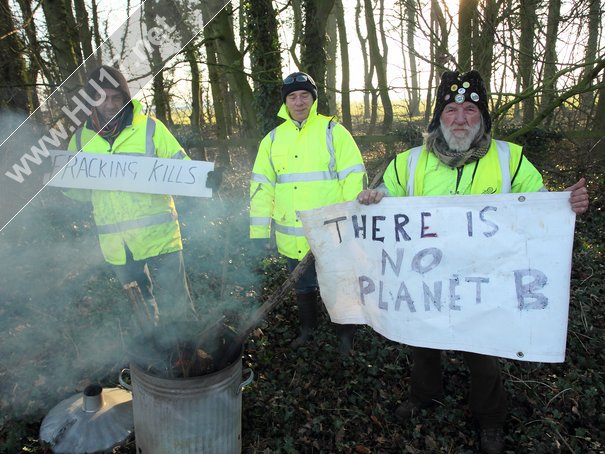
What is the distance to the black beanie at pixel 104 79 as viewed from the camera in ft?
6.62

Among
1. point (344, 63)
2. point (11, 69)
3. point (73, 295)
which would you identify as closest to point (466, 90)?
point (11, 69)

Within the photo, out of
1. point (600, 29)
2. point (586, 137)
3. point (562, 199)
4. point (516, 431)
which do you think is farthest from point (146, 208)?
point (586, 137)

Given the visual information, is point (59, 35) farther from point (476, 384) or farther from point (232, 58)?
point (476, 384)

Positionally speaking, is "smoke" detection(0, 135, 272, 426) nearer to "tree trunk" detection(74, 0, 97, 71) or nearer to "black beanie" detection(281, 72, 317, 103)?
"black beanie" detection(281, 72, 317, 103)

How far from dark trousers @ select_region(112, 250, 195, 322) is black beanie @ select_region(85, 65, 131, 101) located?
80.9 inches

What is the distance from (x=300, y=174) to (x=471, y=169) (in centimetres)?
150

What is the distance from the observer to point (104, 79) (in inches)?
81.8

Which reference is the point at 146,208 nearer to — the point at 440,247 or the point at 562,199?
the point at 440,247

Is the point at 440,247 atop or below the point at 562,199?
below

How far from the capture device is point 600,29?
24.1ft

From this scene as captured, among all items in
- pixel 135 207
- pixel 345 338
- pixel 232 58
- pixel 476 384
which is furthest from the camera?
pixel 232 58

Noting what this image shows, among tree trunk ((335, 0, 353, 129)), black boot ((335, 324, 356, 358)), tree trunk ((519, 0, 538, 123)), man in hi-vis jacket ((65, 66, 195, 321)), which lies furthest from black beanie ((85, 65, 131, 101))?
tree trunk ((335, 0, 353, 129))

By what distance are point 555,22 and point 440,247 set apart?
21.4 ft

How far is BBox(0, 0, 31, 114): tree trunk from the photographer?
4.44 meters
